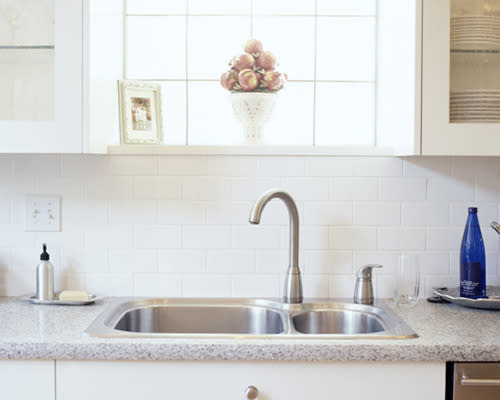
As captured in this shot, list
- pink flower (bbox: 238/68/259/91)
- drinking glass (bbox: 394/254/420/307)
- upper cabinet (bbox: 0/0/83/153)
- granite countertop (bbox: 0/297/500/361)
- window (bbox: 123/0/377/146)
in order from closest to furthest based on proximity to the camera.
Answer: granite countertop (bbox: 0/297/500/361) < upper cabinet (bbox: 0/0/83/153) < drinking glass (bbox: 394/254/420/307) < pink flower (bbox: 238/68/259/91) < window (bbox: 123/0/377/146)

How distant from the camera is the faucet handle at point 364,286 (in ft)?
6.32

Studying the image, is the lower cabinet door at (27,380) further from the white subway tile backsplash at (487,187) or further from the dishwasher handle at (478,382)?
the white subway tile backsplash at (487,187)

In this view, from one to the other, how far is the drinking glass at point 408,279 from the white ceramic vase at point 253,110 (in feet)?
1.99

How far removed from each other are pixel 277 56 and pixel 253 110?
0.31 metres

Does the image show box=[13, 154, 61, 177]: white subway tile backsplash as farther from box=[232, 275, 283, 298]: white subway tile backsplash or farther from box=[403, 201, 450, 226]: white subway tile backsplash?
box=[403, 201, 450, 226]: white subway tile backsplash

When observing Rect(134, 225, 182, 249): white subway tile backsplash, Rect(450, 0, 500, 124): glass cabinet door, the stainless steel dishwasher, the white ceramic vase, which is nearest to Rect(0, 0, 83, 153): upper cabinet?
Rect(134, 225, 182, 249): white subway tile backsplash

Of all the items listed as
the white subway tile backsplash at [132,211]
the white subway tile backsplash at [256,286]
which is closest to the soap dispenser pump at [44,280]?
the white subway tile backsplash at [132,211]

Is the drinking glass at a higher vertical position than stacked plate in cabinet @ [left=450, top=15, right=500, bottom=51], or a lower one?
lower

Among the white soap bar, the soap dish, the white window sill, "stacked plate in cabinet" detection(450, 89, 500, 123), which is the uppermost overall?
"stacked plate in cabinet" detection(450, 89, 500, 123)

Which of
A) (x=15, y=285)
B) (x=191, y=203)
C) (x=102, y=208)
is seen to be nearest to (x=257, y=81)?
(x=191, y=203)

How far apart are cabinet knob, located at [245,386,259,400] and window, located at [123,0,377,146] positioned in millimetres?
976

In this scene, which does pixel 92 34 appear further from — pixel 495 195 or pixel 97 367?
pixel 495 195

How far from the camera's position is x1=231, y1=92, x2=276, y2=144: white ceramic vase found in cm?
200

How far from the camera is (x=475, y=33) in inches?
69.0
